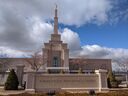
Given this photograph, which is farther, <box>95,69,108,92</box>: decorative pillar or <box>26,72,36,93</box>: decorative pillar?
<box>95,69,108,92</box>: decorative pillar

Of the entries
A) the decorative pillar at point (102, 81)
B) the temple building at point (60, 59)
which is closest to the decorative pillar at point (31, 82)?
the decorative pillar at point (102, 81)

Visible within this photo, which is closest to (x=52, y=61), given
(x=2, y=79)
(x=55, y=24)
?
(x=55, y=24)

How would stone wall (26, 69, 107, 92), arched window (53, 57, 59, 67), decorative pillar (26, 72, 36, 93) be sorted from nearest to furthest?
1. decorative pillar (26, 72, 36, 93)
2. stone wall (26, 69, 107, 92)
3. arched window (53, 57, 59, 67)

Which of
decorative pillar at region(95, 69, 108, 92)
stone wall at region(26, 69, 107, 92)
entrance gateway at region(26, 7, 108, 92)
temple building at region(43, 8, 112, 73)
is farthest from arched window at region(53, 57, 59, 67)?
decorative pillar at region(95, 69, 108, 92)

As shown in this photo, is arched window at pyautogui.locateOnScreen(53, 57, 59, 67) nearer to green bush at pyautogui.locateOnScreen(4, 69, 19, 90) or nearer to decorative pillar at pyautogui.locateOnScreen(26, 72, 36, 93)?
green bush at pyautogui.locateOnScreen(4, 69, 19, 90)

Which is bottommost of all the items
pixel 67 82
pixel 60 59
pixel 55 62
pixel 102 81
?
pixel 67 82

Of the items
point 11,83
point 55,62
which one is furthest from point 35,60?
point 11,83

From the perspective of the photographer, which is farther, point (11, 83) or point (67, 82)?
point (11, 83)

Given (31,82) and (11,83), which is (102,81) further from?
(11,83)

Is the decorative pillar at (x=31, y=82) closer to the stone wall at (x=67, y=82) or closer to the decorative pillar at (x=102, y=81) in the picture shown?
the stone wall at (x=67, y=82)

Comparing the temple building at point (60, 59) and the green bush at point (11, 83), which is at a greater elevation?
the temple building at point (60, 59)

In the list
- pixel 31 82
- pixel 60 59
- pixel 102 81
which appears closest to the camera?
pixel 31 82

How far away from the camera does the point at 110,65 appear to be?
Answer: 57844 millimetres

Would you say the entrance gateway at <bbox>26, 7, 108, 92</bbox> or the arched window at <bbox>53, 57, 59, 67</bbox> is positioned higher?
the arched window at <bbox>53, 57, 59, 67</bbox>
